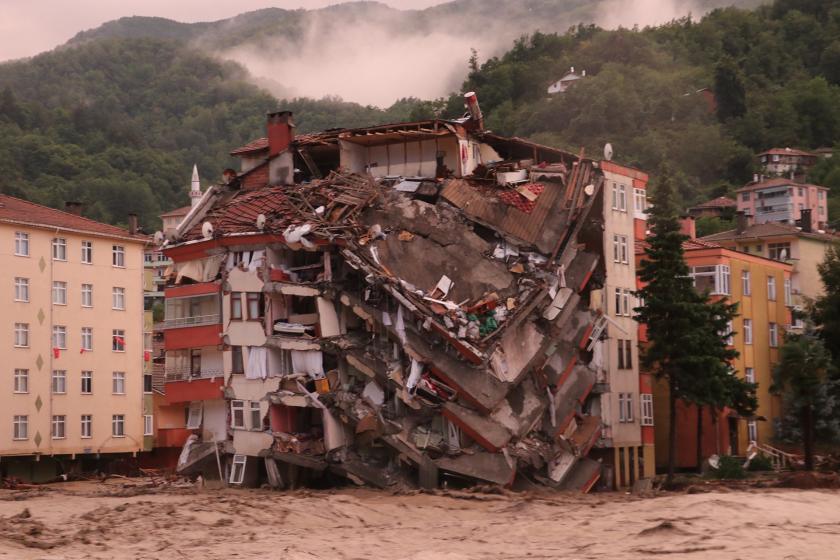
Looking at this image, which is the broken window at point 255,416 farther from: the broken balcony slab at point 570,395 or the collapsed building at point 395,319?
the broken balcony slab at point 570,395

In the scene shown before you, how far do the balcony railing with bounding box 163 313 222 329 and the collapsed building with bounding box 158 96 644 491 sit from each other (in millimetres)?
102

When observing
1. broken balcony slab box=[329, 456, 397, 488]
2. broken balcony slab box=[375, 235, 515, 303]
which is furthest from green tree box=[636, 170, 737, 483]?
broken balcony slab box=[329, 456, 397, 488]

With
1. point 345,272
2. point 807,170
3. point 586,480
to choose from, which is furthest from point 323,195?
point 807,170

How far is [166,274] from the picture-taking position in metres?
62.2

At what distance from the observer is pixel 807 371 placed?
7400 cm

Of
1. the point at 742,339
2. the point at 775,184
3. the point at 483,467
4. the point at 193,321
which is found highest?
the point at 775,184

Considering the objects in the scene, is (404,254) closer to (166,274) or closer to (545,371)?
(545,371)

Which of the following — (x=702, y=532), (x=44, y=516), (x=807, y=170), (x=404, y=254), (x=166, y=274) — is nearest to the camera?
(x=702, y=532)

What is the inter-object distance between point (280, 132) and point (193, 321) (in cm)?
945

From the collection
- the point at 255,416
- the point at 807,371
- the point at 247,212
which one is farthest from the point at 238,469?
the point at 807,371

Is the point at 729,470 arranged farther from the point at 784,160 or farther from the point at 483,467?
the point at 784,160

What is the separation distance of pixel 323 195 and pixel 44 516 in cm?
1808

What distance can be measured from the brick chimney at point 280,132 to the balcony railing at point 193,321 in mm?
8312

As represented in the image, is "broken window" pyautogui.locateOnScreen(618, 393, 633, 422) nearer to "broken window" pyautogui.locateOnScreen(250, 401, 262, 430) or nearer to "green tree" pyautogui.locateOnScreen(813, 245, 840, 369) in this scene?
"green tree" pyautogui.locateOnScreen(813, 245, 840, 369)
